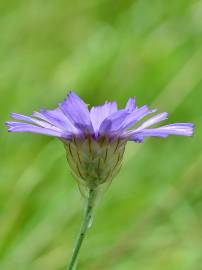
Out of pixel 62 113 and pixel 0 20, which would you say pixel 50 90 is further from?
pixel 62 113

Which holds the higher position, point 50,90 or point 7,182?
point 50,90

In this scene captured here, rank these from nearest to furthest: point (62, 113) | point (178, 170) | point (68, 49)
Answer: point (62, 113) → point (178, 170) → point (68, 49)

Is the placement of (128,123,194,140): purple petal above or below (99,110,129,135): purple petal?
below

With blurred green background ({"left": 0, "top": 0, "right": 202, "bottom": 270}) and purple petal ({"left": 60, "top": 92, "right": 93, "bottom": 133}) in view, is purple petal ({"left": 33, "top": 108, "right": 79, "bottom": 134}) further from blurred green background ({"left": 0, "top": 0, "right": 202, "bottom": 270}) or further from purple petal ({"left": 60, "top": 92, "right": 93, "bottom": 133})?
blurred green background ({"left": 0, "top": 0, "right": 202, "bottom": 270})

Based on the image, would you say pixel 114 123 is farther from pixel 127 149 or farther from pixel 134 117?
pixel 127 149

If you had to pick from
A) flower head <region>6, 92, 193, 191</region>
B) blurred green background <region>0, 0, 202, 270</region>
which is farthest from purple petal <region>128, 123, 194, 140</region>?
blurred green background <region>0, 0, 202, 270</region>

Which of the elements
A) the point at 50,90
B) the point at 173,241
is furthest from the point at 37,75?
the point at 173,241

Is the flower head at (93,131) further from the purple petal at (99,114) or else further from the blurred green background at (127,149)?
the blurred green background at (127,149)

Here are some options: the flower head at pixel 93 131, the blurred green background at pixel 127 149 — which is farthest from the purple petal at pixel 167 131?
the blurred green background at pixel 127 149
